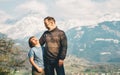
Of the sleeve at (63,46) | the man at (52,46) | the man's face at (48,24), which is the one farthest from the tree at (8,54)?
the sleeve at (63,46)

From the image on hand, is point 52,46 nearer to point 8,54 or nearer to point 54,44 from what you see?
point 54,44

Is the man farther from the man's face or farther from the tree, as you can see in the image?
the tree

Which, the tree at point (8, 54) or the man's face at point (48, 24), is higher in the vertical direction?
the man's face at point (48, 24)

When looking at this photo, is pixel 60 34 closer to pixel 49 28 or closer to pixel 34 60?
pixel 49 28

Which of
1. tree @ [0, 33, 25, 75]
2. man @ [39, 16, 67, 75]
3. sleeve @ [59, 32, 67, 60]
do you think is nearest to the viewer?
sleeve @ [59, 32, 67, 60]

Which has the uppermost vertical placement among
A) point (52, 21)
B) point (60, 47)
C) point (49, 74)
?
point (52, 21)

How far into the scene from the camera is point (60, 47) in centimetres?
1357

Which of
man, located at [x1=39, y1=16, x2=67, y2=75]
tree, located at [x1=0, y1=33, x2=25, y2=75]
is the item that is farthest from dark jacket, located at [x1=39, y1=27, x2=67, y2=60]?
tree, located at [x1=0, y1=33, x2=25, y2=75]

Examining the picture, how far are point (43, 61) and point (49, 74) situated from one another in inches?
21.3

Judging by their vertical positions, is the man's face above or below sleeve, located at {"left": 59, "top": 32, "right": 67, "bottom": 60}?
above

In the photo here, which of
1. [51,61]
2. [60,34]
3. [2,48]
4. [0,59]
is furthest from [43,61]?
[2,48]

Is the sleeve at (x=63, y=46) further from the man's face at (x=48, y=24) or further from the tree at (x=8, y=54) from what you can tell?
the tree at (x=8, y=54)

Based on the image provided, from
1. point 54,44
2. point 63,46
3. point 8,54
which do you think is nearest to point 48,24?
point 54,44

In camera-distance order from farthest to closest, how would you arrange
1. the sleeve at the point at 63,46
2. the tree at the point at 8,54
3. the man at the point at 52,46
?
the tree at the point at 8,54 < the man at the point at 52,46 < the sleeve at the point at 63,46
